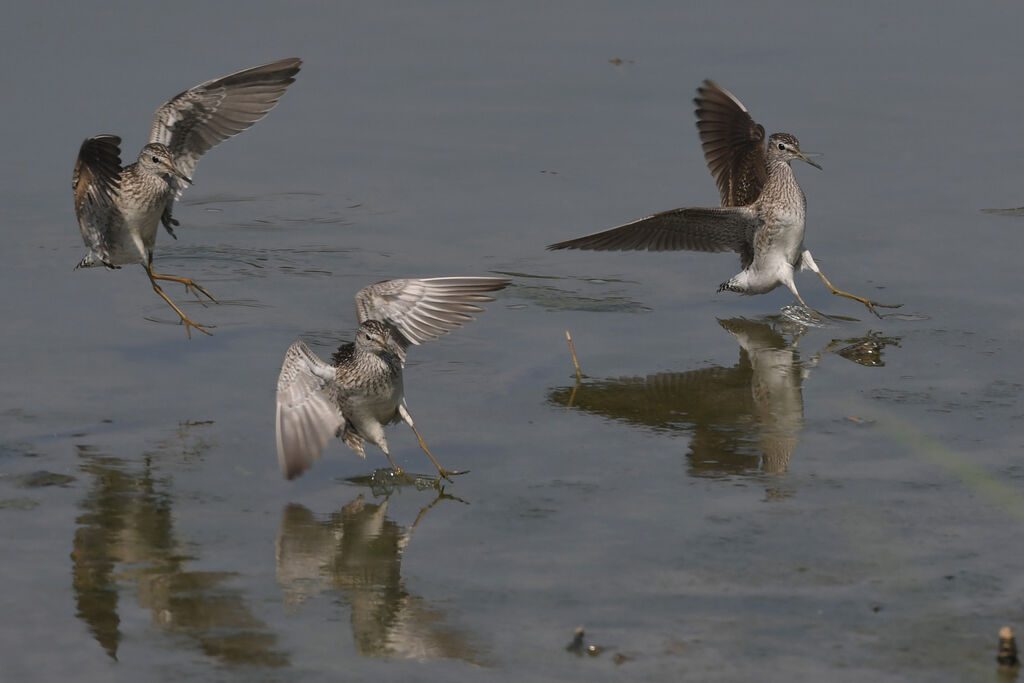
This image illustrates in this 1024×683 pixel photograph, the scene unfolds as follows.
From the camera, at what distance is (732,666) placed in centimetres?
544

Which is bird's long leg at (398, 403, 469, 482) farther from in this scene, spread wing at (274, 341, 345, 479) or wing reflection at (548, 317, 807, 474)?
wing reflection at (548, 317, 807, 474)

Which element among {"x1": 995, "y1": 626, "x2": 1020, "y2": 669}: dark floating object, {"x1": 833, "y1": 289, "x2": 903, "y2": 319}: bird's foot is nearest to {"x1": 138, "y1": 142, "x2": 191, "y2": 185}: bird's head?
{"x1": 833, "y1": 289, "x2": 903, "y2": 319}: bird's foot

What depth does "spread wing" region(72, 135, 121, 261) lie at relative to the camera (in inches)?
351

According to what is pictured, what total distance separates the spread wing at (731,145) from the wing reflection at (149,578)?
220 inches

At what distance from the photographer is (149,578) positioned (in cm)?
629

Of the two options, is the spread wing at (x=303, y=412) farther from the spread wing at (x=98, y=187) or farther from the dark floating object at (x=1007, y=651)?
the dark floating object at (x=1007, y=651)

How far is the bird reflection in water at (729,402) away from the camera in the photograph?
7711 millimetres

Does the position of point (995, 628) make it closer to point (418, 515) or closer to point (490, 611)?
point (490, 611)

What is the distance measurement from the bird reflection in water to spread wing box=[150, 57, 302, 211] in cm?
337

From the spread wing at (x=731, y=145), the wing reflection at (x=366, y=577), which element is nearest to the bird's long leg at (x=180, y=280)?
the wing reflection at (x=366, y=577)

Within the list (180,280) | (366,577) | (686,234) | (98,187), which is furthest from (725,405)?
(98,187)

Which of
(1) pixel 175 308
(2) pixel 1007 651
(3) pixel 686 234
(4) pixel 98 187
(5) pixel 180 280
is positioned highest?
(4) pixel 98 187

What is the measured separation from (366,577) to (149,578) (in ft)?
2.97

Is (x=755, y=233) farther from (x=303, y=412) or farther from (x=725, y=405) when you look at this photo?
(x=303, y=412)
